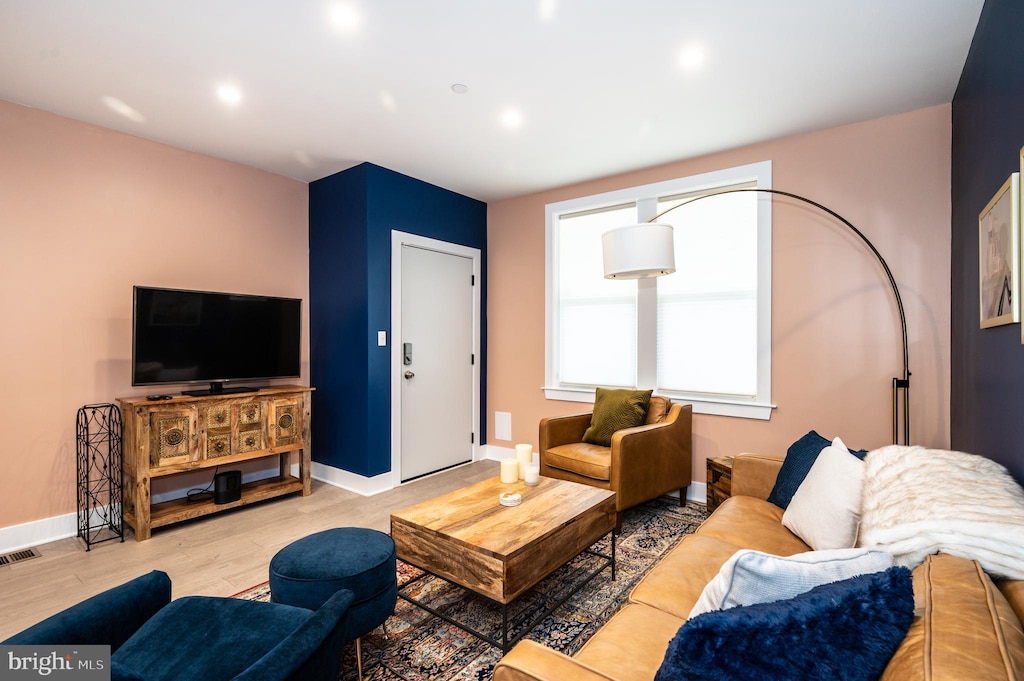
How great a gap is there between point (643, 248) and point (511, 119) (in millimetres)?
1293

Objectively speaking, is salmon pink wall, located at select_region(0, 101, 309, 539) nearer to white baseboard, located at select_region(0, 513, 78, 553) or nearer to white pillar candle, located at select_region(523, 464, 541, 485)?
white baseboard, located at select_region(0, 513, 78, 553)

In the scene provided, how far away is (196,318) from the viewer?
336 centimetres

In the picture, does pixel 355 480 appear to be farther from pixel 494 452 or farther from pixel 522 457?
pixel 522 457

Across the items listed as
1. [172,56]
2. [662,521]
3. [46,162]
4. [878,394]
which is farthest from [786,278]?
[46,162]

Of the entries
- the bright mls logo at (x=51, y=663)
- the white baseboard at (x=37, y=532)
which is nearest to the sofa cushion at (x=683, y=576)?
the bright mls logo at (x=51, y=663)

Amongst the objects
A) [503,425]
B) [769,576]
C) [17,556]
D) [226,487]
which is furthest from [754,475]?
[17,556]

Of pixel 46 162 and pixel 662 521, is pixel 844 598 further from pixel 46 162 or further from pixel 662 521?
pixel 46 162

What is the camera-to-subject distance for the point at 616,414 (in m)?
3.55

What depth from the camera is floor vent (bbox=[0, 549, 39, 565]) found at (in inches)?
107

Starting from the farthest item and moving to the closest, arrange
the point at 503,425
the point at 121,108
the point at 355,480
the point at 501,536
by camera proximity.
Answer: the point at 503,425 → the point at 355,480 → the point at 121,108 → the point at 501,536

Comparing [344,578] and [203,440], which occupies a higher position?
[203,440]

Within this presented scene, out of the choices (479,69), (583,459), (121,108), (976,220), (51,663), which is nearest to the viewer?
(51,663)

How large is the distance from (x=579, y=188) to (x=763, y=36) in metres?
2.20

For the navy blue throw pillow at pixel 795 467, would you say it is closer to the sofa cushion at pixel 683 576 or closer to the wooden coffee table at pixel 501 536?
the sofa cushion at pixel 683 576
